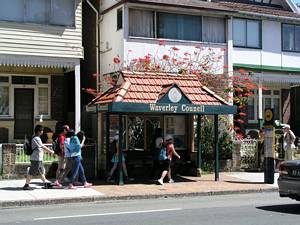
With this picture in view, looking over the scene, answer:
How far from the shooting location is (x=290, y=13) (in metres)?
28.9

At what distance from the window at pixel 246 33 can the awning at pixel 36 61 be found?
859 cm

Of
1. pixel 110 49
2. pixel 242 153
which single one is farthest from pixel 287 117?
pixel 110 49

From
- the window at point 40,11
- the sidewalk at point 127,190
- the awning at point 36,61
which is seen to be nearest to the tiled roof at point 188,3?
the window at point 40,11

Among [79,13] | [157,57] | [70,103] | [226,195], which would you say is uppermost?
[79,13]

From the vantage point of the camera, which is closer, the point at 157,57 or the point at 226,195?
the point at 226,195

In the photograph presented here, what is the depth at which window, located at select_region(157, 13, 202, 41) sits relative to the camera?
23.4m

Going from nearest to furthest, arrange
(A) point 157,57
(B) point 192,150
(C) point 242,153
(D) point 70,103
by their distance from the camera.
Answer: (B) point 192,150, (C) point 242,153, (A) point 157,57, (D) point 70,103

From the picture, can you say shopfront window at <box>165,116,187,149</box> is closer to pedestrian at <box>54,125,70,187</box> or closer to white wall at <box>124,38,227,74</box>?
white wall at <box>124,38,227,74</box>

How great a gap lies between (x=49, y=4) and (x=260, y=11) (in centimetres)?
1126

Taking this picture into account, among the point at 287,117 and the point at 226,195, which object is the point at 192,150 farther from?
the point at 287,117

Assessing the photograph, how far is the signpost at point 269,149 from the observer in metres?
17.8

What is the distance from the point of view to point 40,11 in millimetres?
20906

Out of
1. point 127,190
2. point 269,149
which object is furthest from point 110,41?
point 127,190

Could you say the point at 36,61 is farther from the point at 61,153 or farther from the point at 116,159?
the point at 116,159
